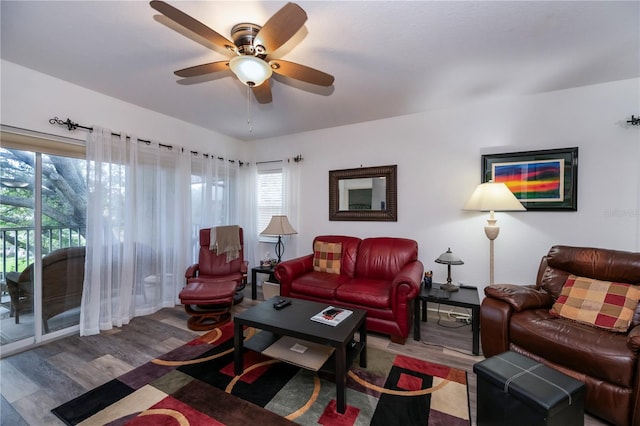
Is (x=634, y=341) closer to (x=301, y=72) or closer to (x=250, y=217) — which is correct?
(x=301, y=72)

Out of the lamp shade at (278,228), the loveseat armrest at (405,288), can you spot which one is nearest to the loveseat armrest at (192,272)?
the lamp shade at (278,228)

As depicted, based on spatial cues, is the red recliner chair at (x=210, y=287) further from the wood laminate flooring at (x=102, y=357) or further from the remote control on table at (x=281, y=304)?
the remote control on table at (x=281, y=304)

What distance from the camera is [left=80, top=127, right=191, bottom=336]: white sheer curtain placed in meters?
2.83

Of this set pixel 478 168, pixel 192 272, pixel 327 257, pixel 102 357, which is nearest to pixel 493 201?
pixel 478 168

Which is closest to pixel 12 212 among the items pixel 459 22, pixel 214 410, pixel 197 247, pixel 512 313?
pixel 197 247

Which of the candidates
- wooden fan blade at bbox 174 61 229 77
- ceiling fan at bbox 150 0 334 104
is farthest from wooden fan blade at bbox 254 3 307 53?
wooden fan blade at bbox 174 61 229 77

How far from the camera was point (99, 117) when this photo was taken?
9.65 feet

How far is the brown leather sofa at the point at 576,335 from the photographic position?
155 centimetres

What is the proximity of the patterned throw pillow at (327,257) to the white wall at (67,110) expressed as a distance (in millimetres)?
2529

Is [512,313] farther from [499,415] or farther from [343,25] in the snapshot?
[343,25]

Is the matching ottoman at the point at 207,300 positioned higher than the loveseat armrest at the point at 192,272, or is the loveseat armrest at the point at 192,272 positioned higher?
the loveseat armrest at the point at 192,272

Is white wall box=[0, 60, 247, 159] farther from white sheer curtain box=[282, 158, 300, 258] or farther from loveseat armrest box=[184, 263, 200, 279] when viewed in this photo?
loveseat armrest box=[184, 263, 200, 279]

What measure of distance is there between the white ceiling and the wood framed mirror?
0.96 m

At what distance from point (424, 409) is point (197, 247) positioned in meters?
3.46
